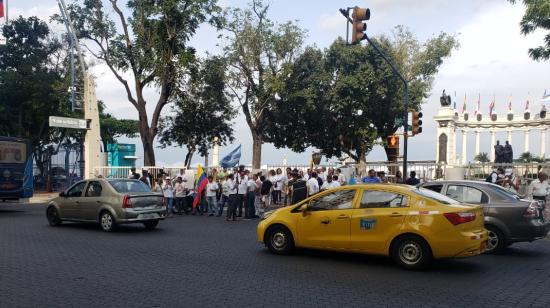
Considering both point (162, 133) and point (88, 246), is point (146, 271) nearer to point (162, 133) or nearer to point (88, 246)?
point (88, 246)

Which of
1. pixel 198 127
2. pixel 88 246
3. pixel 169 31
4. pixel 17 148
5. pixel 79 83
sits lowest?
pixel 88 246

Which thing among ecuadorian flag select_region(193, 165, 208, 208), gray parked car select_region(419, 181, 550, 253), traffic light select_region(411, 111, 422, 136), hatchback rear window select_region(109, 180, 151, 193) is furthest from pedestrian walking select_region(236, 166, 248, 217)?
gray parked car select_region(419, 181, 550, 253)

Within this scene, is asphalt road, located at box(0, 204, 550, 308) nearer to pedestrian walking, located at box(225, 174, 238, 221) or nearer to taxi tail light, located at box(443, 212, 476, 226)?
taxi tail light, located at box(443, 212, 476, 226)

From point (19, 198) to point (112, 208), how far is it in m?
8.79

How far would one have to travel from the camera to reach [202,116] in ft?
124

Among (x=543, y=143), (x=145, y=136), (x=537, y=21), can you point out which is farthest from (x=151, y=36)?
(x=543, y=143)

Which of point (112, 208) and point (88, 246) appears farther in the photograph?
point (112, 208)

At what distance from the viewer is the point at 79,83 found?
35062mm

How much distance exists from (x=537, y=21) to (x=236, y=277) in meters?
13.2

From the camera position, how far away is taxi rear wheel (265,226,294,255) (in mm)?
10328

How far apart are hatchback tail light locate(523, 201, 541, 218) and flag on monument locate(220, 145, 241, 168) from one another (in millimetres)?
13395

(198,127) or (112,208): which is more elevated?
(198,127)

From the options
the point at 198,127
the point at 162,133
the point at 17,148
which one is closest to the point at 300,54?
the point at 198,127

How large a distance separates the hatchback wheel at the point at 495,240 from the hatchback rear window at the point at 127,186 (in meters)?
9.08
